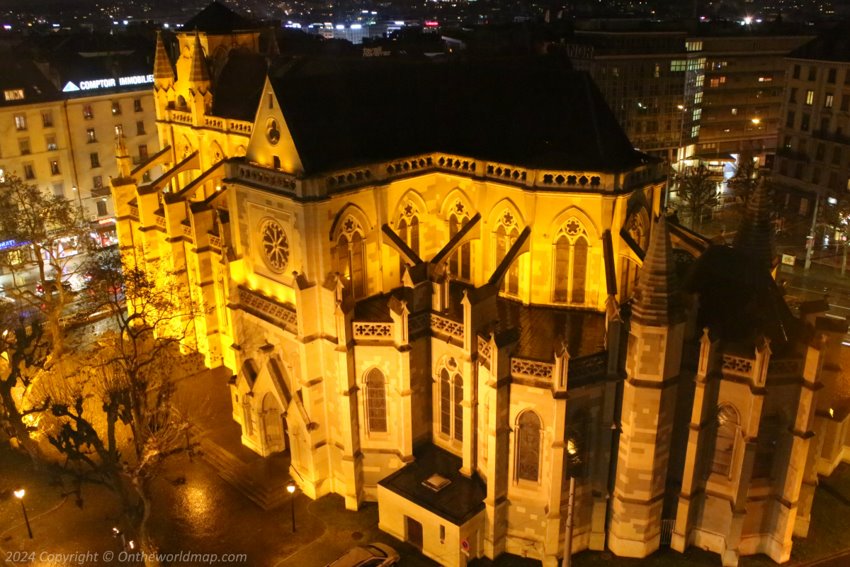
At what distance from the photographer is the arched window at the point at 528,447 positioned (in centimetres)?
3344

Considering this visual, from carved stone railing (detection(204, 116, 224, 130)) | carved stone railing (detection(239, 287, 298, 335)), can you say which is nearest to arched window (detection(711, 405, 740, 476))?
carved stone railing (detection(239, 287, 298, 335))

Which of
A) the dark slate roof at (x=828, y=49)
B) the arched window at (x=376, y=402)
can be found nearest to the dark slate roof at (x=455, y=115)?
the arched window at (x=376, y=402)

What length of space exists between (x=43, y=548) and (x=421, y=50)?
275 ft

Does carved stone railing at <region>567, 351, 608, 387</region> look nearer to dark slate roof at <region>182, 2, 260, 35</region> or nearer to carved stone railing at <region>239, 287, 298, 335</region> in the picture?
carved stone railing at <region>239, 287, 298, 335</region>

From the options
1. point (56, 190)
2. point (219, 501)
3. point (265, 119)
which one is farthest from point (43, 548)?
point (56, 190)

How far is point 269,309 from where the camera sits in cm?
3931

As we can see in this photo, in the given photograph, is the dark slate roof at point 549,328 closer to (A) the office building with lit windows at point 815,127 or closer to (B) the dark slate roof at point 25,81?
(A) the office building with lit windows at point 815,127

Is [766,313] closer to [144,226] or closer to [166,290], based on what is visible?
[166,290]

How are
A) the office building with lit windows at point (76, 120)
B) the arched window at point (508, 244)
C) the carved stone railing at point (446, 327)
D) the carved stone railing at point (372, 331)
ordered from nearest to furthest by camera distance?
the carved stone railing at point (446, 327) → the carved stone railing at point (372, 331) → the arched window at point (508, 244) → the office building with lit windows at point (76, 120)

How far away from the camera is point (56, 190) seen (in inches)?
2965

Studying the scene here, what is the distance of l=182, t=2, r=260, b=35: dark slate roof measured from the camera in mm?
55062

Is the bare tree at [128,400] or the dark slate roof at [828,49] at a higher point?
the dark slate roof at [828,49]

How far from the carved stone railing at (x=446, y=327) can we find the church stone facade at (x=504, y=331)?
3.9 inches

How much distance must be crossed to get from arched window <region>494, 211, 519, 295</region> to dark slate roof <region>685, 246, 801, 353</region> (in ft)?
28.8
